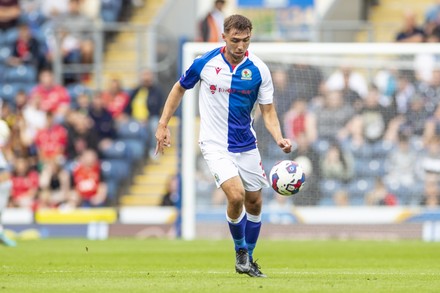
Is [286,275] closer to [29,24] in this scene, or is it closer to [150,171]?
[150,171]

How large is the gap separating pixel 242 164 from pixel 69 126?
42.2 feet

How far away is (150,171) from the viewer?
24297 millimetres

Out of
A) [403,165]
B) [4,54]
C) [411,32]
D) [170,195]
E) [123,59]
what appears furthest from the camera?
[123,59]

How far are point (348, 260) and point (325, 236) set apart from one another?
19.3ft

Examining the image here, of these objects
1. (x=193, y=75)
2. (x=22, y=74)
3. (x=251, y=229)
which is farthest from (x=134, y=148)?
(x=193, y=75)

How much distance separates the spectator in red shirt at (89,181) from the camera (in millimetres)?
→ 22969

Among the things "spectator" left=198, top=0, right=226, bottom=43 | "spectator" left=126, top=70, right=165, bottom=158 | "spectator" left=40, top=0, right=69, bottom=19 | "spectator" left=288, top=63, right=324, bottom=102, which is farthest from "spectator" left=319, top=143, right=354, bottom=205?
"spectator" left=40, top=0, right=69, bottom=19

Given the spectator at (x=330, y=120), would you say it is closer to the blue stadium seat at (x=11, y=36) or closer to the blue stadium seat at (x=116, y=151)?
the blue stadium seat at (x=116, y=151)

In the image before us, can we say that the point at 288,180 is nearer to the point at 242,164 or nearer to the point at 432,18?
the point at 242,164

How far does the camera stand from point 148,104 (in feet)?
78.4

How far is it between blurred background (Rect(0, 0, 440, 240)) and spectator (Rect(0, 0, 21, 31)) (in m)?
0.03

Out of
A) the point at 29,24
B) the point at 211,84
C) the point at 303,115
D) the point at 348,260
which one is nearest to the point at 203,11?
the point at 29,24

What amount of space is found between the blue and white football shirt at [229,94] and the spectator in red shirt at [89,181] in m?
11.5

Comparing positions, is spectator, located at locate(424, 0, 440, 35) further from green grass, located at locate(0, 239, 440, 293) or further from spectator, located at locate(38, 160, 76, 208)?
spectator, located at locate(38, 160, 76, 208)
